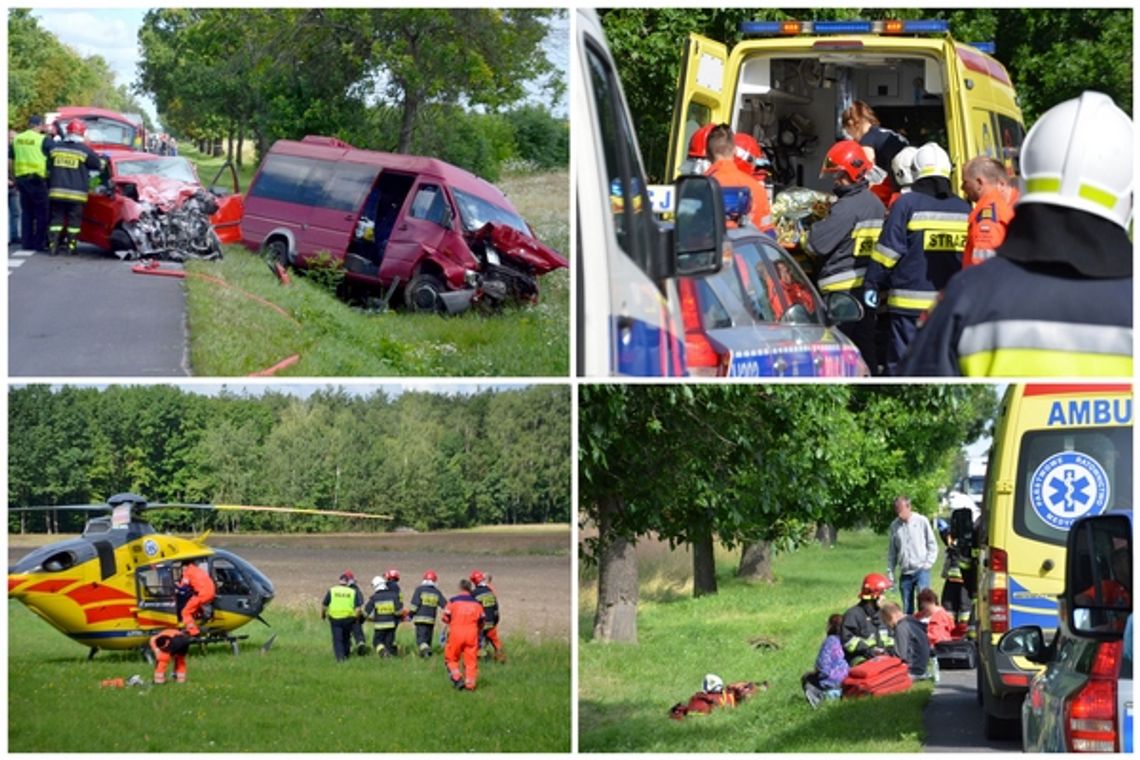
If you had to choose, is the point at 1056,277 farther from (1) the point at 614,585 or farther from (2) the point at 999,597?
(1) the point at 614,585

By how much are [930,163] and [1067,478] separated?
1.68 meters

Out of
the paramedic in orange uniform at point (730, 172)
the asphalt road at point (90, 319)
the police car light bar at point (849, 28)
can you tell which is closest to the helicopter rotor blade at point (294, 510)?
the asphalt road at point (90, 319)

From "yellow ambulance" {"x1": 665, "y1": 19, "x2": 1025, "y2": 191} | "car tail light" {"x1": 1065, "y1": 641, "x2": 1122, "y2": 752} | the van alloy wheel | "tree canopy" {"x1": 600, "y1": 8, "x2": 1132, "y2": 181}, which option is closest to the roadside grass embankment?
the van alloy wheel

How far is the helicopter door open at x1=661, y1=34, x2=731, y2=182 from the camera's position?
1045cm

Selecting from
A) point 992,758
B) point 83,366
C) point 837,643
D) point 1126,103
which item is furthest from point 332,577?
point 1126,103

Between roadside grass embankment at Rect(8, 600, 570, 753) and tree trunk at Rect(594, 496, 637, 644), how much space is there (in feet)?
3.11

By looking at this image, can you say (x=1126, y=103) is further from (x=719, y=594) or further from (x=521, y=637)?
(x=521, y=637)

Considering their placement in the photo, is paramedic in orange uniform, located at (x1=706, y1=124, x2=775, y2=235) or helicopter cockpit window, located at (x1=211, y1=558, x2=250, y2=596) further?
paramedic in orange uniform, located at (x1=706, y1=124, x2=775, y2=235)

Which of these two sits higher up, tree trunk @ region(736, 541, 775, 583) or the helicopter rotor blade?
the helicopter rotor blade

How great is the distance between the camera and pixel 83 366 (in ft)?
24.0

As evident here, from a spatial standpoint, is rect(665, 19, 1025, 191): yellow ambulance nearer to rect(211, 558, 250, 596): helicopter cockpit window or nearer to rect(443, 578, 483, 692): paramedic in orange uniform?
rect(443, 578, 483, 692): paramedic in orange uniform

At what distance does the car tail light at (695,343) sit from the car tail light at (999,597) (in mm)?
2490

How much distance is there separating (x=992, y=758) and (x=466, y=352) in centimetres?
281

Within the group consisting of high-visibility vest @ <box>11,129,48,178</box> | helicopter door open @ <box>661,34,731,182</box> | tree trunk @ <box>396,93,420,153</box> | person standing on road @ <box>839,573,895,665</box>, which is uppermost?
helicopter door open @ <box>661,34,731,182</box>
